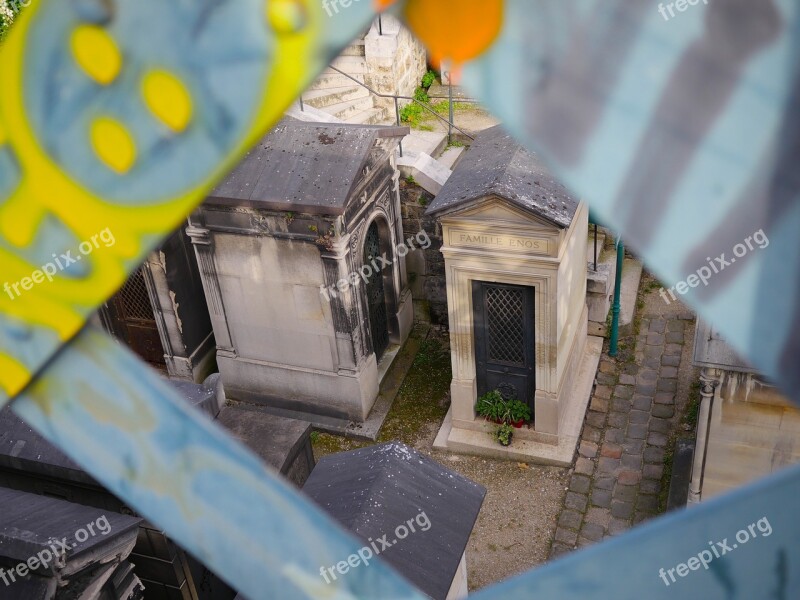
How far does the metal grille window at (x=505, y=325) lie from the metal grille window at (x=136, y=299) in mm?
4308

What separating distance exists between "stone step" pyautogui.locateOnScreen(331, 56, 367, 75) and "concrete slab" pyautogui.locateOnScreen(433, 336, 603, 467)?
709cm

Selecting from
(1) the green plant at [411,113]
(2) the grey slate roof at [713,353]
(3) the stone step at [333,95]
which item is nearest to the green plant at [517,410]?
(2) the grey slate roof at [713,353]

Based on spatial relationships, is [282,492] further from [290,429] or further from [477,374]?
[477,374]

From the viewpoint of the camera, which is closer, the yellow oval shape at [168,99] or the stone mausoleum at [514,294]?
the yellow oval shape at [168,99]

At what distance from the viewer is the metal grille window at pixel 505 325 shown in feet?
30.5

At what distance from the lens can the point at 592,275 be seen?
11.3 m

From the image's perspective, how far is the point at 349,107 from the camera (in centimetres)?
1460

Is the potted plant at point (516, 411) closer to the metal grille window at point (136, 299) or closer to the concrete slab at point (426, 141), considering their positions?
the metal grille window at point (136, 299)

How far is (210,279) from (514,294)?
351 cm

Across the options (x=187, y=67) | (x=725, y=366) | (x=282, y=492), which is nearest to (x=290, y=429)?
(x=725, y=366)

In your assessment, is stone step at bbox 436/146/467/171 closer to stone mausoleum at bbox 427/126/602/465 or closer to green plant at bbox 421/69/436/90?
green plant at bbox 421/69/436/90

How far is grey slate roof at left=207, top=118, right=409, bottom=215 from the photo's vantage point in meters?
9.28

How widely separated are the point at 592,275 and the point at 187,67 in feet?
34.8

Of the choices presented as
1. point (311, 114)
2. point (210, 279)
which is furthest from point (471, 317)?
point (311, 114)
